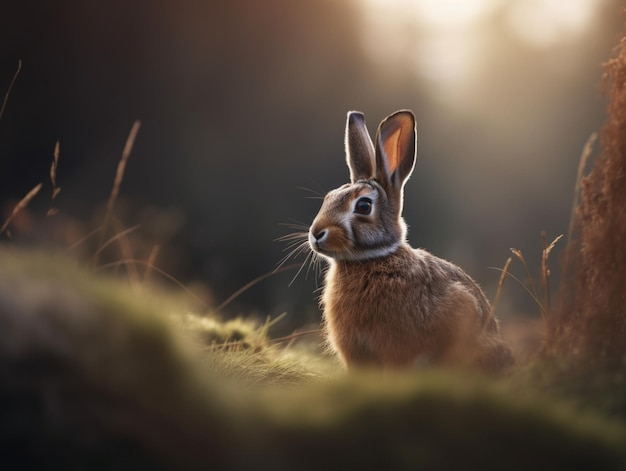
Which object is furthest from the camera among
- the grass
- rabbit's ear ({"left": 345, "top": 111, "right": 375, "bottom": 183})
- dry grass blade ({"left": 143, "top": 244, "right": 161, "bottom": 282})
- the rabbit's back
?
rabbit's ear ({"left": 345, "top": 111, "right": 375, "bottom": 183})

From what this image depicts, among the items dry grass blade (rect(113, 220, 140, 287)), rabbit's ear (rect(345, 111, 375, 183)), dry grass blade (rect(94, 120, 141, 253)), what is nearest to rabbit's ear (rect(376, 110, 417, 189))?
rabbit's ear (rect(345, 111, 375, 183))

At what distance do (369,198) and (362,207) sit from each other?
9 centimetres

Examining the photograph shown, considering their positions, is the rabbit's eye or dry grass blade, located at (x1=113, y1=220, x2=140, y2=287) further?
the rabbit's eye

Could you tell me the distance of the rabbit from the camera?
4203 millimetres

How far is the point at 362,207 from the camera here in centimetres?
471

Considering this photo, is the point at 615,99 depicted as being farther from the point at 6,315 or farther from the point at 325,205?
the point at 6,315

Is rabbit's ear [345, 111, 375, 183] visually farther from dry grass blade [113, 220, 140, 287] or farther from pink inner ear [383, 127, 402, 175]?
dry grass blade [113, 220, 140, 287]

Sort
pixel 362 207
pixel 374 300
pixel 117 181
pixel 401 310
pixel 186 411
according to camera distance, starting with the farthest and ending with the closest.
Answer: pixel 362 207 → pixel 374 300 → pixel 401 310 → pixel 117 181 → pixel 186 411

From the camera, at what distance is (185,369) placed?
219 cm

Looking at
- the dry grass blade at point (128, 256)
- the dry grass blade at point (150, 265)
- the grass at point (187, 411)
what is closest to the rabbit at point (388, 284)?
the dry grass blade at point (150, 265)

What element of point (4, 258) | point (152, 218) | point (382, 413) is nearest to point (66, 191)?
point (152, 218)

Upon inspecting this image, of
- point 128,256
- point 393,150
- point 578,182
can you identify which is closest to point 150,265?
point 128,256

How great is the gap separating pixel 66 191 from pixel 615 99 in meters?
8.70

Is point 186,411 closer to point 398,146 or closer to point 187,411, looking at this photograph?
point 187,411
